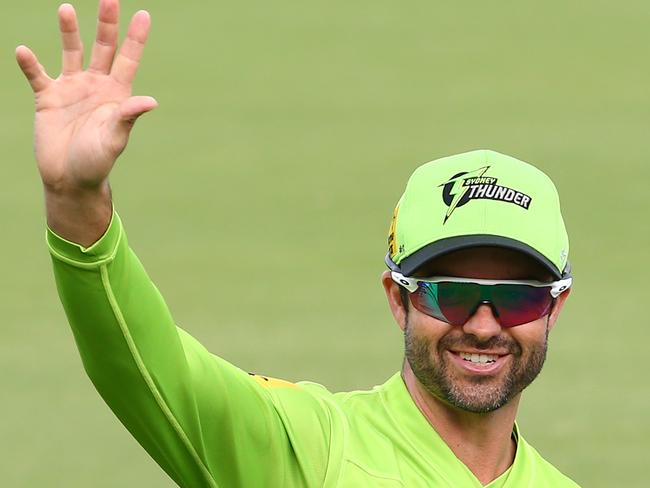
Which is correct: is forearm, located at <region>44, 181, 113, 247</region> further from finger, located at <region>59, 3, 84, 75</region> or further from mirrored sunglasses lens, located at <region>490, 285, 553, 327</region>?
mirrored sunglasses lens, located at <region>490, 285, 553, 327</region>

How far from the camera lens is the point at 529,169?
414 centimetres

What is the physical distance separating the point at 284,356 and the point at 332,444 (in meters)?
5.50

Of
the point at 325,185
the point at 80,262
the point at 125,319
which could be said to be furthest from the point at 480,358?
the point at 325,185

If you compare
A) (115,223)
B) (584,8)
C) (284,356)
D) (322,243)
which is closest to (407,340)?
(115,223)

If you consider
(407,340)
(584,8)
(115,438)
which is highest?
(584,8)

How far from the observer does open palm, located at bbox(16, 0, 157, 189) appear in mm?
3342

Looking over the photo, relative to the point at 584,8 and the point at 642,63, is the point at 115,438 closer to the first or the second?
the point at 642,63

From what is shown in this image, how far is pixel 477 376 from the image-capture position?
12.9ft

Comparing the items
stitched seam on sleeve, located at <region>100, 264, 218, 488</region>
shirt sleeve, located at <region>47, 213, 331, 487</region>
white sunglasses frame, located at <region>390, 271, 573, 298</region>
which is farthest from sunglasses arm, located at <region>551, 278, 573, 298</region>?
stitched seam on sleeve, located at <region>100, 264, 218, 488</region>

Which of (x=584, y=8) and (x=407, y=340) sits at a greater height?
(x=584, y=8)

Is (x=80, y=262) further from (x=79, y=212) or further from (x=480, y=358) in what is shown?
(x=480, y=358)

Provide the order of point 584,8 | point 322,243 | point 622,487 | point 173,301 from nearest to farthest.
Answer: point 622,487, point 173,301, point 322,243, point 584,8

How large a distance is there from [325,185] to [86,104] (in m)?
8.31

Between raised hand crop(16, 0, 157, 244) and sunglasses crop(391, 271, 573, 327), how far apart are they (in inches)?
36.1
